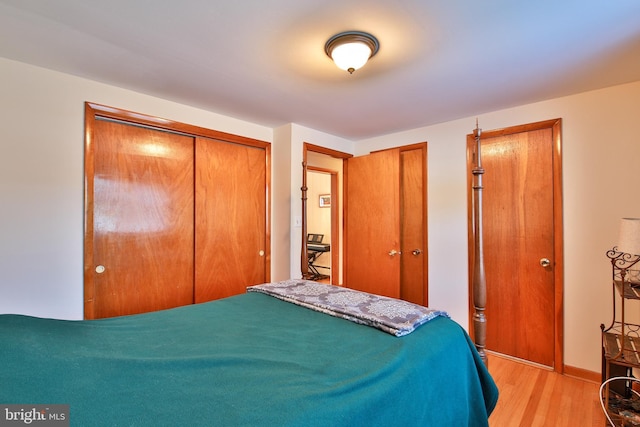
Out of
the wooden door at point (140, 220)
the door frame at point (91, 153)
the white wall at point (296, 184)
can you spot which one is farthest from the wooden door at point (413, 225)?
the door frame at point (91, 153)

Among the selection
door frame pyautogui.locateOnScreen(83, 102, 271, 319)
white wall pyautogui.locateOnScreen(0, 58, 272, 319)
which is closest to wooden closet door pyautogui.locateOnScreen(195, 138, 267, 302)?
door frame pyautogui.locateOnScreen(83, 102, 271, 319)

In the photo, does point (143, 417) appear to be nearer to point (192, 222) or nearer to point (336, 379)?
point (336, 379)

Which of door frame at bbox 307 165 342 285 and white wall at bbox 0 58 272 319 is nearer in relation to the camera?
white wall at bbox 0 58 272 319

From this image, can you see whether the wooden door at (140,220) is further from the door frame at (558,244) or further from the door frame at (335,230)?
the door frame at (558,244)

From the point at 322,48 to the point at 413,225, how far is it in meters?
2.34

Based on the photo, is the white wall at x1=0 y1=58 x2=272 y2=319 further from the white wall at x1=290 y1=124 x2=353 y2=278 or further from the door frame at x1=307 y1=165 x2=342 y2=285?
the door frame at x1=307 y1=165 x2=342 y2=285

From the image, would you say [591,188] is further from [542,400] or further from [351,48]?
[351,48]

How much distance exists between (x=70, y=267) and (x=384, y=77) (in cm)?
271

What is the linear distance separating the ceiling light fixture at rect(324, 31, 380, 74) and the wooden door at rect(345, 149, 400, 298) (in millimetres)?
1762

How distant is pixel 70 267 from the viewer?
6.71 ft

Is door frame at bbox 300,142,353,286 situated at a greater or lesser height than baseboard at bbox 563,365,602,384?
greater

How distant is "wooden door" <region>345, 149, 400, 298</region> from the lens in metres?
3.32

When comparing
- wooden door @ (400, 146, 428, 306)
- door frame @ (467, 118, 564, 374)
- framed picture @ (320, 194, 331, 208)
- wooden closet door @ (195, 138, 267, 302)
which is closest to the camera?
door frame @ (467, 118, 564, 374)

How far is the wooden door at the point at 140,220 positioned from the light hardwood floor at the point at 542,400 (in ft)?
9.02
